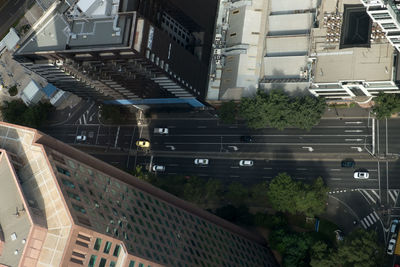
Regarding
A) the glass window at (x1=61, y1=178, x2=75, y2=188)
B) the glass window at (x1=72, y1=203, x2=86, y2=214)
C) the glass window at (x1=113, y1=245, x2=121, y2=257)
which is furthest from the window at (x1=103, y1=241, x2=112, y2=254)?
the glass window at (x1=61, y1=178, x2=75, y2=188)

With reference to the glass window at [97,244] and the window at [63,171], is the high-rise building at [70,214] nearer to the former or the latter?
the glass window at [97,244]

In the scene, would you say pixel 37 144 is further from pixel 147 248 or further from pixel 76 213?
pixel 147 248

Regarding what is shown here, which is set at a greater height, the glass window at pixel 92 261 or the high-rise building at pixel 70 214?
the high-rise building at pixel 70 214

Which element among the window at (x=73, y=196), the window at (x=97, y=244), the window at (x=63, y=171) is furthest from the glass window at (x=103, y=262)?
the window at (x=63, y=171)

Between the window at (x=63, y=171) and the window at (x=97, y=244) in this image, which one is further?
the window at (x=63, y=171)

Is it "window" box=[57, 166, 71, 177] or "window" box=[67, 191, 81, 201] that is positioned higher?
"window" box=[57, 166, 71, 177]

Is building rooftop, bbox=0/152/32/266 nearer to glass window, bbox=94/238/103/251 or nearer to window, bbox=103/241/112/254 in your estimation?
glass window, bbox=94/238/103/251

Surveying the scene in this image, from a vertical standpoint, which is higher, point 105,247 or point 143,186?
point 143,186

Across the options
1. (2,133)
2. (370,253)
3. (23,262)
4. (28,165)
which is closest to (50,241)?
(23,262)

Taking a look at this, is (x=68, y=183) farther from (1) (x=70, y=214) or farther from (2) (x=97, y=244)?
(2) (x=97, y=244)
